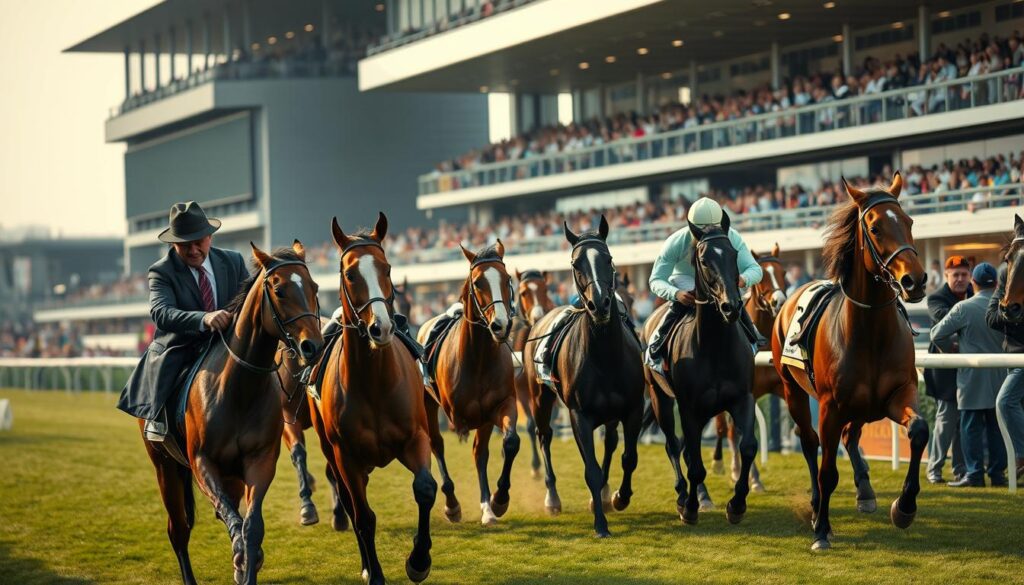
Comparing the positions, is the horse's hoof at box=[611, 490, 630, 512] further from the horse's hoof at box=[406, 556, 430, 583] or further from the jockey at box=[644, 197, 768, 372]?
the horse's hoof at box=[406, 556, 430, 583]

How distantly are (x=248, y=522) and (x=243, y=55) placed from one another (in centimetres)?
4542

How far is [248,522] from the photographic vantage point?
6.36 metres

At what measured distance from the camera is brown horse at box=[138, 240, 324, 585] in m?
6.40

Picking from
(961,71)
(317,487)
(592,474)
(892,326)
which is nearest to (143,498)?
(317,487)

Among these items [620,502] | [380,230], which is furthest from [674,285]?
[380,230]

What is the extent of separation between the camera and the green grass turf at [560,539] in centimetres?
723

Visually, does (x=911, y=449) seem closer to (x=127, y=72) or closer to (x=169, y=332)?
(x=169, y=332)

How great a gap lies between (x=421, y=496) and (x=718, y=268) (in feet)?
7.36

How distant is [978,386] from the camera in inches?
390

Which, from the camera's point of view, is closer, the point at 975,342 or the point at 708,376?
the point at 708,376

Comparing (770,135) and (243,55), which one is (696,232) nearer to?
(770,135)

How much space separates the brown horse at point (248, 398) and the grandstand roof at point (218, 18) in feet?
142

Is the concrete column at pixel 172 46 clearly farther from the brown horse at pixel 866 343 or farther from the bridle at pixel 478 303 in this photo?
the brown horse at pixel 866 343

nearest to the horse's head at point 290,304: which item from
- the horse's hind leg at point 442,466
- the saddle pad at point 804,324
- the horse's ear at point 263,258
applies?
the horse's ear at point 263,258
